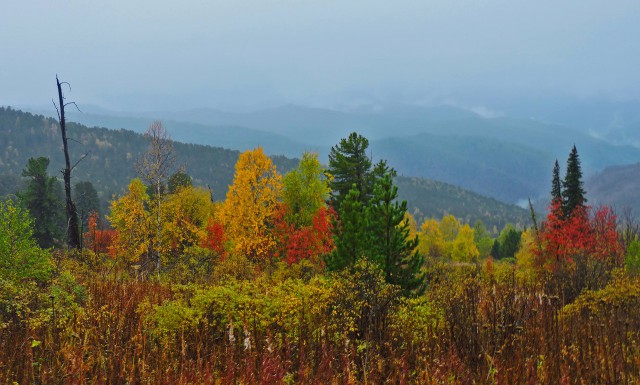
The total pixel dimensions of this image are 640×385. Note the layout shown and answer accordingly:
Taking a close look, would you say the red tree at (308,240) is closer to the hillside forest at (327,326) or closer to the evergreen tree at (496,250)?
the hillside forest at (327,326)

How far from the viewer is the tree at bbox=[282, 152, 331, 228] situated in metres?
29.9

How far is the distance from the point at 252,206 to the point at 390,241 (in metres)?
16.7

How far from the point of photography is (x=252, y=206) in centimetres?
2844

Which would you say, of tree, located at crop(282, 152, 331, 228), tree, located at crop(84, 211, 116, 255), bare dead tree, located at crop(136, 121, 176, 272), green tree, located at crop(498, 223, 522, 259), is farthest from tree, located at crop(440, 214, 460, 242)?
bare dead tree, located at crop(136, 121, 176, 272)

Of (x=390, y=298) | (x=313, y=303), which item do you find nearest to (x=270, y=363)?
(x=313, y=303)

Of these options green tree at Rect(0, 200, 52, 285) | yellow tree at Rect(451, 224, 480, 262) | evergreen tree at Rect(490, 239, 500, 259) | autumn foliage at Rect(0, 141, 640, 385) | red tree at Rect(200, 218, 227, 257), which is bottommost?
evergreen tree at Rect(490, 239, 500, 259)

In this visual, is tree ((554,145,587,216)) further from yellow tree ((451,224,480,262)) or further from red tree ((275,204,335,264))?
yellow tree ((451,224,480,262))

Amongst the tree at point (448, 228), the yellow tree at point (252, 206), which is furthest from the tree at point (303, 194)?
the tree at point (448, 228)

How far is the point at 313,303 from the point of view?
8867 millimetres

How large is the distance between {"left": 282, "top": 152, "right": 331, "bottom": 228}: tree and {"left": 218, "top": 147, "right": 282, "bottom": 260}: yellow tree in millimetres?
1102

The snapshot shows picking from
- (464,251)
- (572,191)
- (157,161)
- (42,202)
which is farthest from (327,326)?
(464,251)

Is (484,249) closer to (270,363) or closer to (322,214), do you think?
(322,214)

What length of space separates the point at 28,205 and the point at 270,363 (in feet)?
144

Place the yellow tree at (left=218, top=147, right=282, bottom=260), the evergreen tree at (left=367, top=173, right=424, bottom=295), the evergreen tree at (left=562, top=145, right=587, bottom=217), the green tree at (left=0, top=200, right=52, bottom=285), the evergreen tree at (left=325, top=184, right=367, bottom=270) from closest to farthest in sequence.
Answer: the green tree at (left=0, top=200, right=52, bottom=285) < the evergreen tree at (left=367, top=173, right=424, bottom=295) < the evergreen tree at (left=325, top=184, right=367, bottom=270) < the yellow tree at (left=218, top=147, right=282, bottom=260) < the evergreen tree at (left=562, top=145, right=587, bottom=217)
